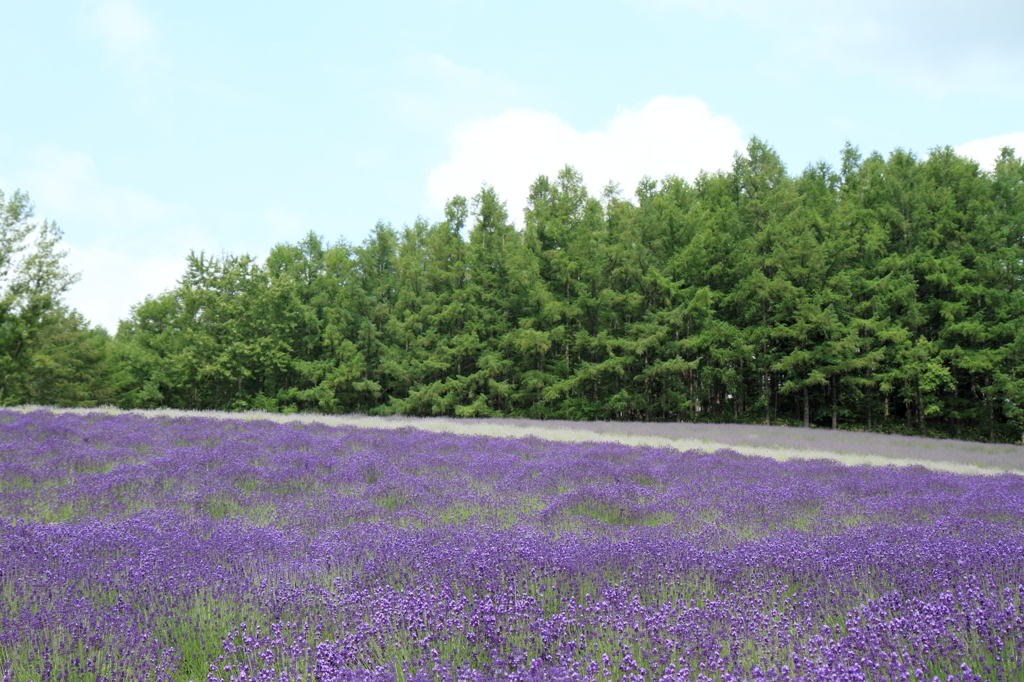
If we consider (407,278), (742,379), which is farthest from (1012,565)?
(407,278)

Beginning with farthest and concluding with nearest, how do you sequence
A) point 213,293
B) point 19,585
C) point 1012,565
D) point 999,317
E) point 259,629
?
point 213,293, point 999,317, point 1012,565, point 19,585, point 259,629

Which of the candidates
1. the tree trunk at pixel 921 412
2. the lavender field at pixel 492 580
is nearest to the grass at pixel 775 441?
the lavender field at pixel 492 580

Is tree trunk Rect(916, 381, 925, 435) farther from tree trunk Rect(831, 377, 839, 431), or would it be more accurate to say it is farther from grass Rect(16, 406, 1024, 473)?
grass Rect(16, 406, 1024, 473)

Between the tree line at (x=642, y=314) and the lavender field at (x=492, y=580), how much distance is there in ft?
75.2

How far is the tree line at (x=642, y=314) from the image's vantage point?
28172 mm

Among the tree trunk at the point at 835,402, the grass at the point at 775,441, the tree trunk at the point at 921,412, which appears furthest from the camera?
the tree trunk at the point at 835,402

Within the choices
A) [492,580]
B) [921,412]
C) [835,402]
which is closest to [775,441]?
[835,402]

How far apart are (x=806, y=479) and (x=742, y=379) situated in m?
22.6

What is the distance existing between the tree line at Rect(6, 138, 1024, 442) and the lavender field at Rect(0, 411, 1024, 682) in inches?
902

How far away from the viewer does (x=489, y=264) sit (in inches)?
1455

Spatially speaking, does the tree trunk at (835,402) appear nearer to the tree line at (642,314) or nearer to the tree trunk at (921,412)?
the tree line at (642,314)

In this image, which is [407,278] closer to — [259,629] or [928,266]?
[928,266]

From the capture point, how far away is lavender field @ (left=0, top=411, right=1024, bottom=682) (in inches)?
131

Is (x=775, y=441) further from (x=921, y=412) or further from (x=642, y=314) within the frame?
(x=642, y=314)
